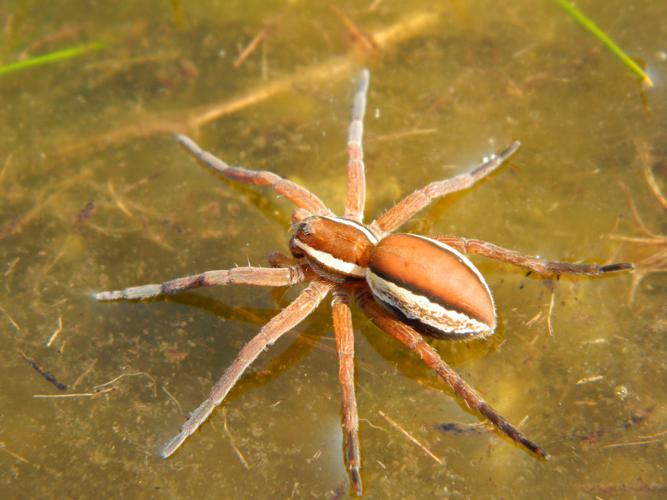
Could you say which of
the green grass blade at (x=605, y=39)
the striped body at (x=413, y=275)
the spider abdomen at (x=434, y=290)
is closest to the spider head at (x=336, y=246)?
the striped body at (x=413, y=275)

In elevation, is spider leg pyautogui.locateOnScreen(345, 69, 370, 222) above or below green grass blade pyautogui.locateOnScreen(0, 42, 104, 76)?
below

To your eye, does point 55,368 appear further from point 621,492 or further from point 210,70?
point 621,492

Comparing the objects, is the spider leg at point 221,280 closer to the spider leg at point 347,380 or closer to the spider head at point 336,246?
the spider head at point 336,246

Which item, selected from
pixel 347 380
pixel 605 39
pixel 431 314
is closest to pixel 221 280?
pixel 347 380

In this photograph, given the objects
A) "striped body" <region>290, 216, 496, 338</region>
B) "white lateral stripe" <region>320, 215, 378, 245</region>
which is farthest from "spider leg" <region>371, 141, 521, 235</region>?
"striped body" <region>290, 216, 496, 338</region>

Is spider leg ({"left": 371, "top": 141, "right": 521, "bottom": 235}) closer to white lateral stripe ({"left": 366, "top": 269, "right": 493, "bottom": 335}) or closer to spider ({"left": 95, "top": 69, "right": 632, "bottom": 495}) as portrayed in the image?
spider ({"left": 95, "top": 69, "right": 632, "bottom": 495})

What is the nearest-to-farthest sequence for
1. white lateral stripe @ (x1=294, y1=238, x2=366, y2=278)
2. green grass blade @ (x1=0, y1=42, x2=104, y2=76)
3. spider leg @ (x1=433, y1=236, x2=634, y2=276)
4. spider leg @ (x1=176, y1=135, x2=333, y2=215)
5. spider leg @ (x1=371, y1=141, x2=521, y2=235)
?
spider leg @ (x1=433, y1=236, x2=634, y2=276) → white lateral stripe @ (x1=294, y1=238, x2=366, y2=278) → spider leg @ (x1=371, y1=141, x2=521, y2=235) → spider leg @ (x1=176, y1=135, x2=333, y2=215) → green grass blade @ (x1=0, y1=42, x2=104, y2=76)

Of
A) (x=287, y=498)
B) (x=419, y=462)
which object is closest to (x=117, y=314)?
(x=287, y=498)

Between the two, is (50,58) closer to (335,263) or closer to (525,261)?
(335,263)
